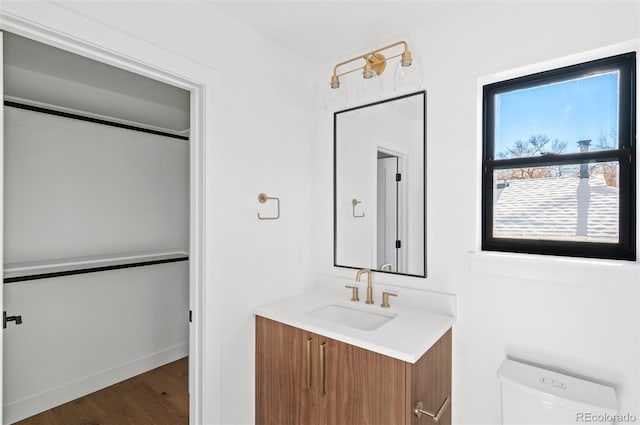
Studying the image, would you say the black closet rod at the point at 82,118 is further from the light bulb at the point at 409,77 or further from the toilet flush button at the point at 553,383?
the toilet flush button at the point at 553,383

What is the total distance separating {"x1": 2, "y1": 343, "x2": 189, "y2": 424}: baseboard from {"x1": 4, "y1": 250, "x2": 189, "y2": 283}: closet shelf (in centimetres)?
84

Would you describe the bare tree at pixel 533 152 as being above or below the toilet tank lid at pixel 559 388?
above

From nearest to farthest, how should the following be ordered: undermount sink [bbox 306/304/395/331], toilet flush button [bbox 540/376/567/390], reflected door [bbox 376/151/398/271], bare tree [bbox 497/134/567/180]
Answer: toilet flush button [bbox 540/376/567/390]
bare tree [bbox 497/134/567/180]
undermount sink [bbox 306/304/395/331]
reflected door [bbox 376/151/398/271]

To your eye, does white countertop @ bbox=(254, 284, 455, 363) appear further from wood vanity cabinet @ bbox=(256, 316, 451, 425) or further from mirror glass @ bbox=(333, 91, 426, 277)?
mirror glass @ bbox=(333, 91, 426, 277)

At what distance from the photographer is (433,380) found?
1453 millimetres

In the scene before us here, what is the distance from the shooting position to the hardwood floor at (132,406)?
2117mm

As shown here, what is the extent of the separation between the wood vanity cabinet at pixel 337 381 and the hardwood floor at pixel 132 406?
2.79 feet

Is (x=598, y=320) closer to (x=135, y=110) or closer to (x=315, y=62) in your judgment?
(x=315, y=62)

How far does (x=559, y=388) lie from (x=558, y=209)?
2.52 ft

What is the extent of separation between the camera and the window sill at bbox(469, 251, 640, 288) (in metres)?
1.25

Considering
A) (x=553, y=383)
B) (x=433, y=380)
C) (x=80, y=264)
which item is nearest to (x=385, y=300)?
(x=433, y=380)

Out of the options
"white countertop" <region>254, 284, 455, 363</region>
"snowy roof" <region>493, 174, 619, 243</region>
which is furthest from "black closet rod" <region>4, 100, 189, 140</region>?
"snowy roof" <region>493, 174, 619, 243</region>

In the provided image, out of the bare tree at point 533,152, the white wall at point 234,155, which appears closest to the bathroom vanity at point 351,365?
the white wall at point 234,155

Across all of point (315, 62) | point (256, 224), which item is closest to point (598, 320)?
point (256, 224)
